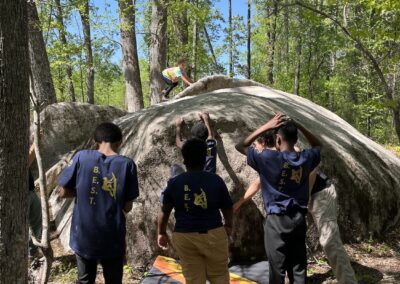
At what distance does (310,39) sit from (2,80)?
952 inches

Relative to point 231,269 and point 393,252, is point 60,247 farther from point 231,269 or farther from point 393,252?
point 393,252

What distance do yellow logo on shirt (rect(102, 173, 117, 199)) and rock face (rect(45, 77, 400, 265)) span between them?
2407 millimetres

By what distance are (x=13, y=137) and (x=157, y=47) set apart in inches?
404

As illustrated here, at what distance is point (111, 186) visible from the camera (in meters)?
3.51

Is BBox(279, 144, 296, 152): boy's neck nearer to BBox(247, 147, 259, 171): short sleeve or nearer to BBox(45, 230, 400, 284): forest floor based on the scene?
BBox(247, 147, 259, 171): short sleeve

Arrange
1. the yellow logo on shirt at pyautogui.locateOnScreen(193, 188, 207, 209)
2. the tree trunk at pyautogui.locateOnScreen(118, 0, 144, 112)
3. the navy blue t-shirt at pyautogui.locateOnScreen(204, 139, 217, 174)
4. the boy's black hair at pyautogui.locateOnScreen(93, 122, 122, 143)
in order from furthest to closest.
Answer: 1. the tree trunk at pyautogui.locateOnScreen(118, 0, 144, 112)
2. the navy blue t-shirt at pyautogui.locateOnScreen(204, 139, 217, 174)
3. the boy's black hair at pyautogui.locateOnScreen(93, 122, 122, 143)
4. the yellow logo on shirt at pyautogui.locateOnScreen(193, 188, 207, 209)

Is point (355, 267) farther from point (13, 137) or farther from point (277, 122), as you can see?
point (13, 137)

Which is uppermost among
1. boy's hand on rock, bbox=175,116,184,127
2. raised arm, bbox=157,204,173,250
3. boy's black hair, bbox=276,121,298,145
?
boy's hand on rock, bbox=175,116,184,127

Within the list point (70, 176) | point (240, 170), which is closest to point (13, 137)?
point (70, 176)

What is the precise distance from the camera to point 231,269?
18.2 ft

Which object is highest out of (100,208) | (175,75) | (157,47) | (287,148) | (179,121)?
(157,47)

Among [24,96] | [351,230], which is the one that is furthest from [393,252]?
[24,96]

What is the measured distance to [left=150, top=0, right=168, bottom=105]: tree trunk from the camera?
41.4 ft

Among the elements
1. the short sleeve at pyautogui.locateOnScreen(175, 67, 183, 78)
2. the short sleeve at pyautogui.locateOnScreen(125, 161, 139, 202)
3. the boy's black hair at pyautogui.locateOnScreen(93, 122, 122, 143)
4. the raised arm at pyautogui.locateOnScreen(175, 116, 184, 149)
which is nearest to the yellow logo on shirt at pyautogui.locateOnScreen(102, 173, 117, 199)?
the short sleeve at pyautogui.locateOnScreen(125, 161, 139, 202)
